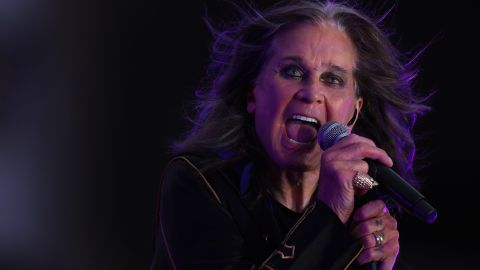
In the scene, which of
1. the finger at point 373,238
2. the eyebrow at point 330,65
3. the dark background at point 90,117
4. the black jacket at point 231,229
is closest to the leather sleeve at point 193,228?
the black jacket at point 231,229

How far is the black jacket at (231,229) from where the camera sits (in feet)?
5.05

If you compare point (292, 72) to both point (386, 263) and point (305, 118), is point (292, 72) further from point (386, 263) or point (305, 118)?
point (386, 263)

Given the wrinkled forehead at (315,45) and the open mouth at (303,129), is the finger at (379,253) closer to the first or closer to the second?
the open mouth at (303,129)

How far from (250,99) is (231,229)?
543 millimetres

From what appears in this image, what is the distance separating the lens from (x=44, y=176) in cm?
323

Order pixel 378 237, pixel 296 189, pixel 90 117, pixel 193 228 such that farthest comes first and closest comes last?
pixel 90 117, pixel 296 189, pixel 193 228, pixel 378 237

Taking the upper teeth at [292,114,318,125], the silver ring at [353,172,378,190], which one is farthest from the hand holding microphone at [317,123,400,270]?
the upper teeth at [292,114,318,125]

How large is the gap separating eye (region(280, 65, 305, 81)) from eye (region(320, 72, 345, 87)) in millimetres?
61

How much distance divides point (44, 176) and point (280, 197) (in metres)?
1.60

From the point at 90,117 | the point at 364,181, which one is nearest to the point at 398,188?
the point at 364,181

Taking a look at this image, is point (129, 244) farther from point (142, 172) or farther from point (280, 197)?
point (280, 197)

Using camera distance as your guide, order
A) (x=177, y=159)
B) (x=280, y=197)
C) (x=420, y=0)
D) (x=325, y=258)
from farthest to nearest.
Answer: (x=420, y=0) < (x=280, y=197) < (x=177, y=159) < (x=325, y=258)

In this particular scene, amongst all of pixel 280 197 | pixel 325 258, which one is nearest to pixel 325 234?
pixel 325 258

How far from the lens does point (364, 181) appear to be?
4.86 ft
